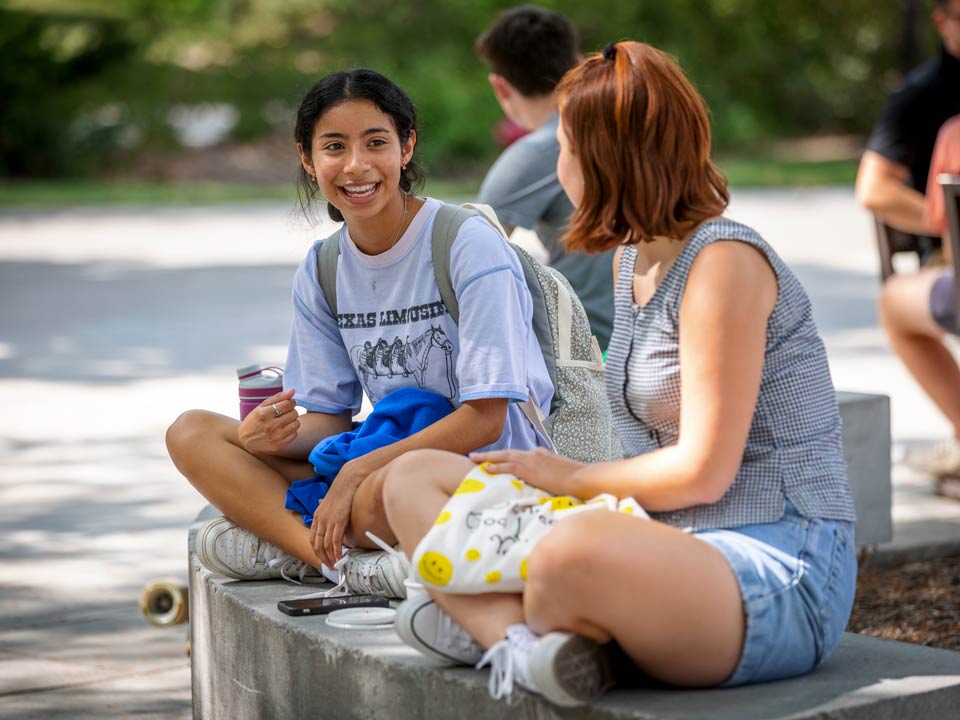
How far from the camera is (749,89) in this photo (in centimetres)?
3834

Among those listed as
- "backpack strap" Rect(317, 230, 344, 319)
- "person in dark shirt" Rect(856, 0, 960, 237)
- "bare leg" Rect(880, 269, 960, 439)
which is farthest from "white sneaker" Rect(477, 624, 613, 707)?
"person in dark shirt" Rect(856, 0, 960, 237)

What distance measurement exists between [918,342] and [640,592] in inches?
130

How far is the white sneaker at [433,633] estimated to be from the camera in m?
2.86

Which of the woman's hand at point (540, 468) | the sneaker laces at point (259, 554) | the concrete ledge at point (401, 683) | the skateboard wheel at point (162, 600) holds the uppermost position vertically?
the woman's hand at point (540, 468)

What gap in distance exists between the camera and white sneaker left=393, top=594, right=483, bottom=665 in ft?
9.37

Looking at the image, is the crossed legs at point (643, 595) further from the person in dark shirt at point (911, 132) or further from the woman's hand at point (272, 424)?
the person in dark shirt at point (911, 132)

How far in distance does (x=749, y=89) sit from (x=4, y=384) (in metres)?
31.4

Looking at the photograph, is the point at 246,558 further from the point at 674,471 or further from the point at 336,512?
the point at 674,471

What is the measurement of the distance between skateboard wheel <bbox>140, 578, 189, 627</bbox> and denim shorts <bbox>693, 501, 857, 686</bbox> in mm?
2019

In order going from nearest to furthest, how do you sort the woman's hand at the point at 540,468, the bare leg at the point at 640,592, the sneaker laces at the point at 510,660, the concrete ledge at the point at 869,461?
the bare leg at the point at 640,592 < the sneaker laces at the point at 510,660 < the woman's hand at the point at 540,468 < the concrete ledge at the point at 869,461

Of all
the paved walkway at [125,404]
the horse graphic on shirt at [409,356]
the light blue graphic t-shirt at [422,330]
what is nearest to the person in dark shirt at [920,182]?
the paved walkway at [125,404]

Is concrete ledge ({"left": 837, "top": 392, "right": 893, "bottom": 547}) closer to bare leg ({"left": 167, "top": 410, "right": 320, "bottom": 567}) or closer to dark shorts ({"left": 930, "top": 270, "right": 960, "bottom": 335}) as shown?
dark shorts ({"left": 930, "top": 270, "right": 960, "bottom": 335})

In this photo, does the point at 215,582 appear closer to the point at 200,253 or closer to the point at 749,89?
the point at 200,253

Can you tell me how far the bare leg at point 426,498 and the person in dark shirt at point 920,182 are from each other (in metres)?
2.59
